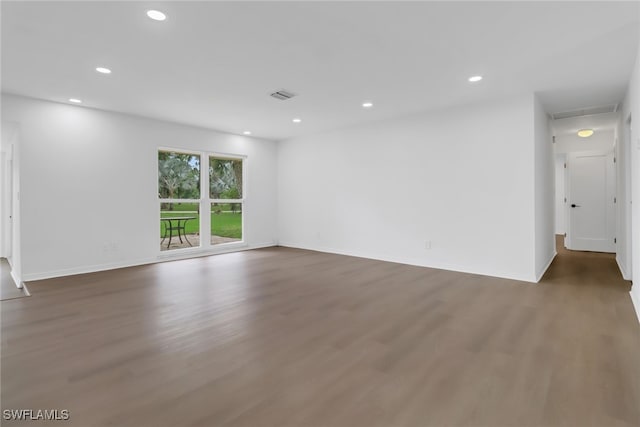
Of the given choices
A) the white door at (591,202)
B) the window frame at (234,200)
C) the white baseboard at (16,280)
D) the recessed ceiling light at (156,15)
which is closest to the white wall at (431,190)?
the window frame at (234,200)

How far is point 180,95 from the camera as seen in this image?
442cm

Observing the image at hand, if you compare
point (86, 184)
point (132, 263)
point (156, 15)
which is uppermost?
point (156, 15)

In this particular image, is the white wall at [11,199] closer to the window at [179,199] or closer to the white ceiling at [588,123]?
the window at [179,199]

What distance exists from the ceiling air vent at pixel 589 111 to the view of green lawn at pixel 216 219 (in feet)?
21.3

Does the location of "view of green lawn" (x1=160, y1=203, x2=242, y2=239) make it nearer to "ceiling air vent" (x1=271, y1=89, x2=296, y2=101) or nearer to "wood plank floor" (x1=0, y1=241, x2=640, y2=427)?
"wood plank floor" (x1=0, y1=241, x2=640, y2=427)

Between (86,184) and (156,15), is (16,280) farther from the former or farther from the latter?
(156,15)

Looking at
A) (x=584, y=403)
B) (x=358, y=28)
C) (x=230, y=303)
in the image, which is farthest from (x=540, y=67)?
(x=230, y=303)

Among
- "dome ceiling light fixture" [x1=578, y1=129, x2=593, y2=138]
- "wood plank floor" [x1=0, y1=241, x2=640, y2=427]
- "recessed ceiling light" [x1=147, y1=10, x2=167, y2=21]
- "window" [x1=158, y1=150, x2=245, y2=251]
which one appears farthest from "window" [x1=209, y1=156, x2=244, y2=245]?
"dome ceiling light fixture" [x1=578, y1=129, x2=593, y2=138]

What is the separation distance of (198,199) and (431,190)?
4573mm

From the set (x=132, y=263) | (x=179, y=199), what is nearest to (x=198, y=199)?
(x=179, y=199)

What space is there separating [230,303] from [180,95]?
116 inches

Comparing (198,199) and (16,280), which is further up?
(198,199)

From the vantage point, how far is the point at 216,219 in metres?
6.96

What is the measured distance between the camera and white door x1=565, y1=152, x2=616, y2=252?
6691mm
